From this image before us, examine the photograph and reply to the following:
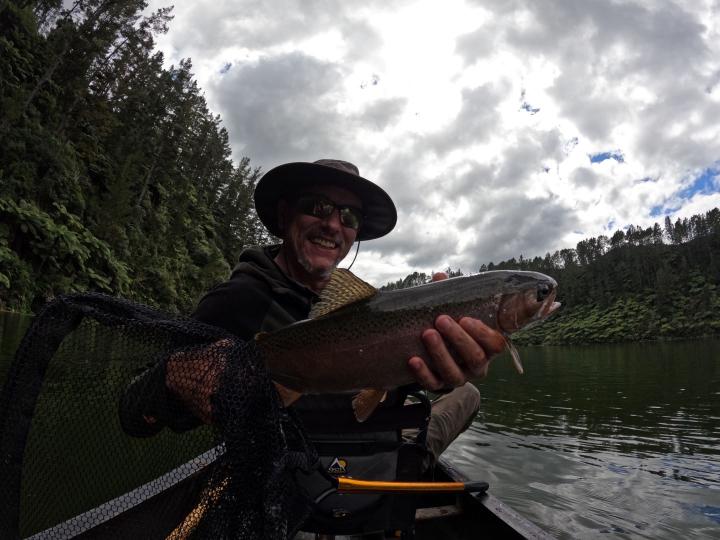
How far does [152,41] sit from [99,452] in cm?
4944

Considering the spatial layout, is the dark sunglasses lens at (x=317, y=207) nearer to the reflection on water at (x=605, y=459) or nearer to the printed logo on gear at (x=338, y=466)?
the printed logo on gear at (x=338, y=466)

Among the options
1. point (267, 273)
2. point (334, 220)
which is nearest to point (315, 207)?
point (334, 220)

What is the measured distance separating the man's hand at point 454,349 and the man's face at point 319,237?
176cm

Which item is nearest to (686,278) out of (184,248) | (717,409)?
(717,409)

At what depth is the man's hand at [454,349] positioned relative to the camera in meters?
2.93

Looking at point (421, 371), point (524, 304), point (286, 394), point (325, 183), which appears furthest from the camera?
point (325, 183)

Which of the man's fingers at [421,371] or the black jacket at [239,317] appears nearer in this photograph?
the black jacket at [239,317]

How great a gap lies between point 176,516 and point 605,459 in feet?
49.4

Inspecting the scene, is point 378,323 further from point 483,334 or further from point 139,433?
point 139,433

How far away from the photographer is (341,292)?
10.3 feet

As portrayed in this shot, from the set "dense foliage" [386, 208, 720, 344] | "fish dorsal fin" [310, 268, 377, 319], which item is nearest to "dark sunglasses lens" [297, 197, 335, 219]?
"fish dorsal fin" [310, 268, 377, 319]

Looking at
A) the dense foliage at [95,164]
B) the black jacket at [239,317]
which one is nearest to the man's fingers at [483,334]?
the black jacket at [239,317]

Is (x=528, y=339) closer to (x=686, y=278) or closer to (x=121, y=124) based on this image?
(x=686, y=278)

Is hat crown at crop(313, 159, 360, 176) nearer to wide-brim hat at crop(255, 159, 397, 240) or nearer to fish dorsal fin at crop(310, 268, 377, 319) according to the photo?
wide-brim hat at crop(255, 159, 397, 240)
